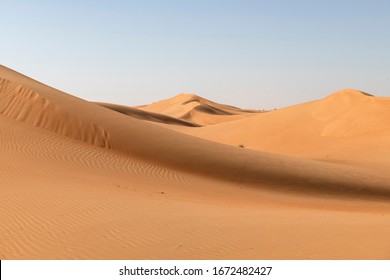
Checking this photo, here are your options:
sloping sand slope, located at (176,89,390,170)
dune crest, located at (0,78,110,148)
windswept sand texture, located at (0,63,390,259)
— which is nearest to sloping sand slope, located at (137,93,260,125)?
sloping sand slope, located at (176,89,390,170)

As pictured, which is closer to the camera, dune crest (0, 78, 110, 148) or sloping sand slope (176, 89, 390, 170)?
dune crest (0, 78, 110, 148)

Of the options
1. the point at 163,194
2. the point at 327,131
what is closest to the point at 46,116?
the point at 163,194

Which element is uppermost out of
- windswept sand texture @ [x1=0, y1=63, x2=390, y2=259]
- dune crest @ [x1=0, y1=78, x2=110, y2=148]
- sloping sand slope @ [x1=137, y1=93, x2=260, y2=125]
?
sloping sand slope @ [x1=137, y1=93, x2=260, y2=125]

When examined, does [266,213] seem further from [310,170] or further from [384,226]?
[310,170]

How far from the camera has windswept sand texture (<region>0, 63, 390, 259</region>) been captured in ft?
25.3

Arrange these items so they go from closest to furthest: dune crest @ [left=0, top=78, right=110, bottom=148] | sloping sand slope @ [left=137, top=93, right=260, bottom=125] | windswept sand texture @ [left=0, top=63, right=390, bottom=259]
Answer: windswept sand texture @ [left=0, top=63, right=390, bottom=259], dune crest @ [left=0, top=78, right=110, bottom=148], sloping sand slope @ [left=137, top=93, right=260, bottom=125]

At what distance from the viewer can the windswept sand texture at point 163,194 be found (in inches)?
Answer: 304

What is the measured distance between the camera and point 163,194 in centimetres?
1320

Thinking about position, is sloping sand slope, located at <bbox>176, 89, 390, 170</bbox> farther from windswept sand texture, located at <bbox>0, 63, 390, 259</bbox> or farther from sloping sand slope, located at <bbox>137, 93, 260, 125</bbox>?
sloping sand slope, located at <bbox>137, 93, 260, 125</bbox>

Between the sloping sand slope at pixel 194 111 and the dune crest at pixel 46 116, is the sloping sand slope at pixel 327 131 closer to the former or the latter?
the dune crest at pixel 46 116

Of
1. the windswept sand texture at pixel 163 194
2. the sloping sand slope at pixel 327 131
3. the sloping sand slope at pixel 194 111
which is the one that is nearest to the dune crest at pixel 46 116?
the windswept sand texture at pixel 163 194

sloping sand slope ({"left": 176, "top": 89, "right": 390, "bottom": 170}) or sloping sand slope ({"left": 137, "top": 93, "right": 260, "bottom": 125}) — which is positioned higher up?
sloping sand slope ({"left": 137, "top": 93, "right": 260, "bottom": 125})

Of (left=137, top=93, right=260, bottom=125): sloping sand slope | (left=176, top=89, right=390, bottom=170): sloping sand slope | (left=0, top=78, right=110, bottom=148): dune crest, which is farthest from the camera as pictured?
(left=137, top=93, right=260, bottom=125): sloping sand slope

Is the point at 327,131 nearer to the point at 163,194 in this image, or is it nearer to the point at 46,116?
the point at 46,116
